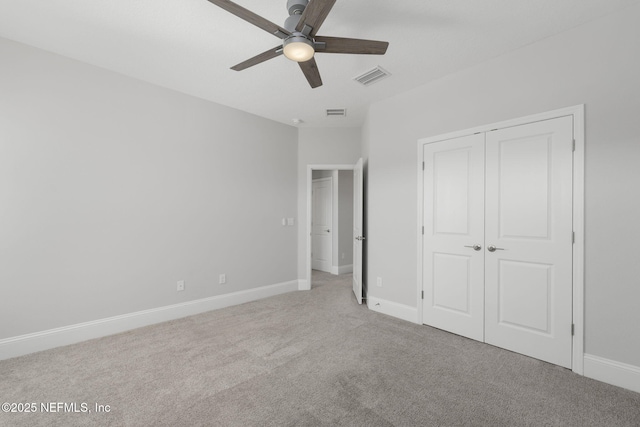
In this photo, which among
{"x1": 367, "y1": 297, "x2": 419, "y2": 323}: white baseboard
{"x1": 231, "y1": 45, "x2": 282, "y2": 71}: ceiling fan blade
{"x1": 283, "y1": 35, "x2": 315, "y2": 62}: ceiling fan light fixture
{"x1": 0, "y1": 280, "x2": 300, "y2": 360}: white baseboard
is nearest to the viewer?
{"x1": 283, "y1": 35, "x2": 315, "y2": 62}: ceiling fan light fixture

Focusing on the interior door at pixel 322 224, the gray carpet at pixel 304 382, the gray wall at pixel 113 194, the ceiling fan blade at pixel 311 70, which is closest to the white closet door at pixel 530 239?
the gray carpet at pixel 304 382

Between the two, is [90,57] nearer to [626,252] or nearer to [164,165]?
[164,165]

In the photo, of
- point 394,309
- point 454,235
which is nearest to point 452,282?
point 454,235

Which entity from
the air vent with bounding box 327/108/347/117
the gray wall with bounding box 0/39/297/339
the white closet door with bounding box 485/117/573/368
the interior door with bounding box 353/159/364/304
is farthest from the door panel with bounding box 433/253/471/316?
the gray wall with bounding box 0/39/297/339

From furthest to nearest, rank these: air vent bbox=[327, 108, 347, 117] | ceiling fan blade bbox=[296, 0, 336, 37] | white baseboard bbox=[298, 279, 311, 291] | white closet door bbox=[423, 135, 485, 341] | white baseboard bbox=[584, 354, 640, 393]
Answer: white baseboard bbox=[298, 279, 311, 291] < air vent bbox=[327, 108, 347, 117] < white closet door bbox=[423, 135, 485, 341] < white baseboard bbox=[584, 354, 640, 393] < ceiling fan blade bbox=[296, 0, 336, 37]

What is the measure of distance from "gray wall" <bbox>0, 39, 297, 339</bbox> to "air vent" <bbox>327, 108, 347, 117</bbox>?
1.11 meters

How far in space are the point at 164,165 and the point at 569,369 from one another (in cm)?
459

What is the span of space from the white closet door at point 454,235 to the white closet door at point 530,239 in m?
0.09

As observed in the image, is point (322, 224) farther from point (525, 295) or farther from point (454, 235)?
point (525, 295)

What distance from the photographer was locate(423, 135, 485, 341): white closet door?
2.82m

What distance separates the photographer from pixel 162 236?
3375 millimetres

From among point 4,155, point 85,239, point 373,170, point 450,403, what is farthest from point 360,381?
point 4,155

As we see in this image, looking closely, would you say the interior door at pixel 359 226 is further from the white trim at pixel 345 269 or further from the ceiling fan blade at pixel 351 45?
the ceiling fan blade at pixel 351 45

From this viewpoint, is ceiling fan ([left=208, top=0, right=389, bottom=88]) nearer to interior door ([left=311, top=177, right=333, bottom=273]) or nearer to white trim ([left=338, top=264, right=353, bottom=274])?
interior door ([left=311, top=177, right=333, bottom=273])
